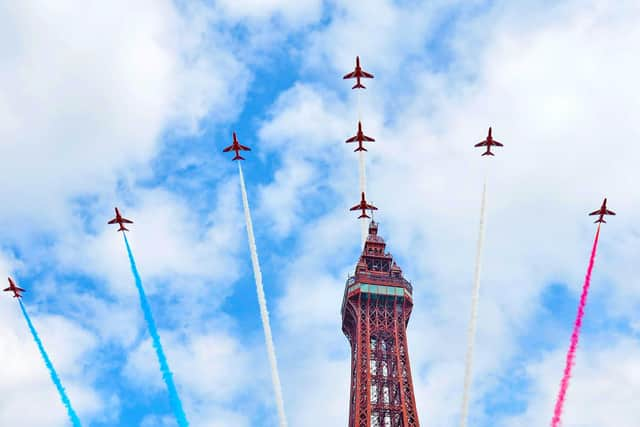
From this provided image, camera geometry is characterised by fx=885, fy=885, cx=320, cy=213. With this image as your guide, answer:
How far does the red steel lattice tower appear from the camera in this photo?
18500 centimetres

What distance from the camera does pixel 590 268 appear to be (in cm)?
12850

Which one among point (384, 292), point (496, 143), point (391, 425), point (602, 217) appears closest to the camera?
point (602, 217)

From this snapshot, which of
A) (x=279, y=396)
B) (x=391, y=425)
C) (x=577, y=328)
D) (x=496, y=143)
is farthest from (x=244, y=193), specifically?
(x=391, y=425)

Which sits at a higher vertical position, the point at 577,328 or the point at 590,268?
the point at 590,268

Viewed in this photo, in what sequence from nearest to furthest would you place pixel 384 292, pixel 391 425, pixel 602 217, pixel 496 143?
pixel 602 217
pixel 496 143
pixel 391 425
pixel 384 292

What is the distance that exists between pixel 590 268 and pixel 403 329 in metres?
75.2

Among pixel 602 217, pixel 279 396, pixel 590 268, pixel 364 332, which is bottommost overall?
pixel 279 396

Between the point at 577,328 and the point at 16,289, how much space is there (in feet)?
291

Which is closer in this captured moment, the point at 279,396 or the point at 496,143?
the point at 279,396

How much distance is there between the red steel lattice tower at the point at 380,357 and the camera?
185 meters

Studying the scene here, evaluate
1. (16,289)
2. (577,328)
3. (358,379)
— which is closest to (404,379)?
(358,379)

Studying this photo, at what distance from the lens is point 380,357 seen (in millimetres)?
193375

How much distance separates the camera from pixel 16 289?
146 metres

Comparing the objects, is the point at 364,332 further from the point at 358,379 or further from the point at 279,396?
the point at 279,396
